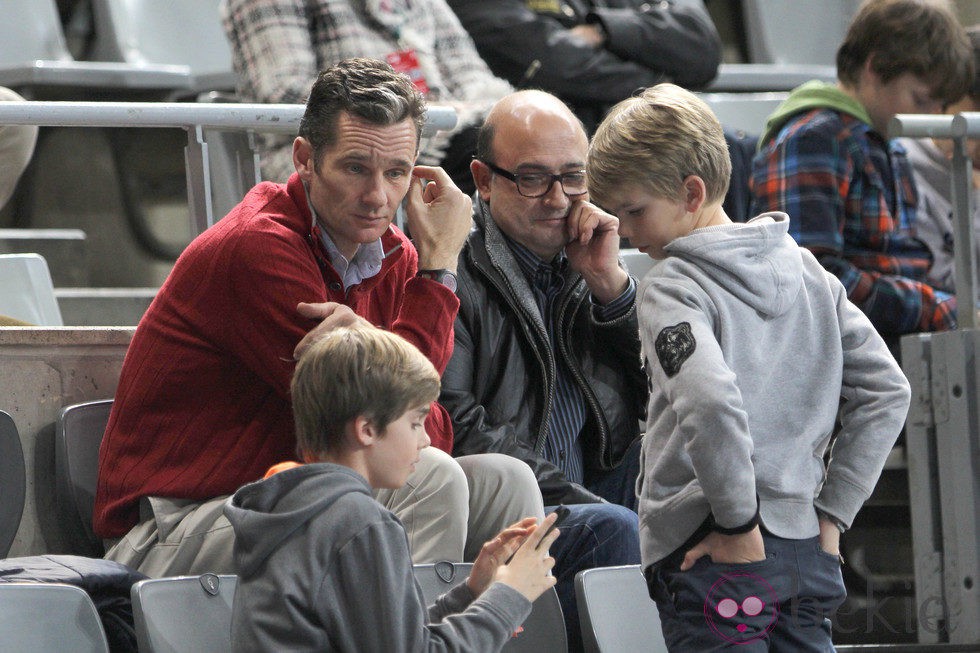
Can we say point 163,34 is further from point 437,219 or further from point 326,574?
point 326,574

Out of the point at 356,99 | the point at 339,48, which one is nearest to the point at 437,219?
the point at 356,99

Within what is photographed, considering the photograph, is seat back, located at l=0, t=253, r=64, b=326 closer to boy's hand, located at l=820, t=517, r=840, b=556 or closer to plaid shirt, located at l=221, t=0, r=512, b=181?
plaid shirt, located at l=221, t=0, r=512, b=181

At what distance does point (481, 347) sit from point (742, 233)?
2.77ft

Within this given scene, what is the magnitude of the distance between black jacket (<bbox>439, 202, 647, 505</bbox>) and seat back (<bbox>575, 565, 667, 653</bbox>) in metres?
0.30

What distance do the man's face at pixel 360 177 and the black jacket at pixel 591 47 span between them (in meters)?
1.83

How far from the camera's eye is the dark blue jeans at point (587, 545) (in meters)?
2.52

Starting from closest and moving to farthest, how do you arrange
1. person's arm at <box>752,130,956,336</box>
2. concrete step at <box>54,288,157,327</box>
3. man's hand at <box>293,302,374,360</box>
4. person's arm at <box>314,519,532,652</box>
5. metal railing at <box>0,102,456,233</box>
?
person's arm at <box>314,519,532,652</box>, man's hand at <box>293,302,374,360</box>, metal railing at <box>0,102,456,233</box>, person's arm at <box>752,130,956,336</box>, concrete step at <box>54,288,157,327</box>

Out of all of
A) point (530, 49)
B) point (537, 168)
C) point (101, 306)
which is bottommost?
point (101, 306)

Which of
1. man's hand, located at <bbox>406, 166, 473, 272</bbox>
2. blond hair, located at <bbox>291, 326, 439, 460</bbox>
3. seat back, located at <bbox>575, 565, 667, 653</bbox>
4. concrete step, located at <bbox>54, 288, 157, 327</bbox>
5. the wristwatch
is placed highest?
blond hair, located at <bbox>291, 326, 439, 460</bbox>

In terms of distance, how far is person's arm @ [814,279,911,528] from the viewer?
2.03m

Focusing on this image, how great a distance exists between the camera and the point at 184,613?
6.69 ft

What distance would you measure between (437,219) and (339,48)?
4.58ft

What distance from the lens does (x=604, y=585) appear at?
2381 mm

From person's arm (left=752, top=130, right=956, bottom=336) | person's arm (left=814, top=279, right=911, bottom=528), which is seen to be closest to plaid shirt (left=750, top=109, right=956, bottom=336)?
person's arm (left=752, top=130, right=956, bottom=336)
